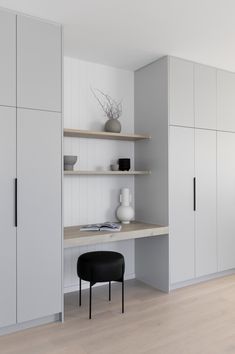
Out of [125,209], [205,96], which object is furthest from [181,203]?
[205,96]

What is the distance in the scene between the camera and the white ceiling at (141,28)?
2.36 metres

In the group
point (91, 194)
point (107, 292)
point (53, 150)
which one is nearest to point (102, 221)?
point (91, 194)

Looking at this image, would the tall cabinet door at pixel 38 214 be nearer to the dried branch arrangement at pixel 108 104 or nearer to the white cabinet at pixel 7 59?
the white cabinet at pixel 7 59

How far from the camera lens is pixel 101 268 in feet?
8.77

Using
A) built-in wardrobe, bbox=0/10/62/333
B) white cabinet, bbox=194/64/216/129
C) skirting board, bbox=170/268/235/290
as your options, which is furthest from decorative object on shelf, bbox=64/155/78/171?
skirting board, bbox=170/268/235/290

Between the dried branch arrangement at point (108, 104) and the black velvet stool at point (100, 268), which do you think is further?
the dried branch arrangement at point (108, 104)

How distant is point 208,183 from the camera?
3621 mm

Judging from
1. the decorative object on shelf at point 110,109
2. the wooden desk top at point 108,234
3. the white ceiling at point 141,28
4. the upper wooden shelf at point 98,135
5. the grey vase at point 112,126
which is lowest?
the wooden desk top at point 108,234

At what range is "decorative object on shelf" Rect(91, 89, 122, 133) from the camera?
336 centimetres

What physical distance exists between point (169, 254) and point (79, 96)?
79.6 inches

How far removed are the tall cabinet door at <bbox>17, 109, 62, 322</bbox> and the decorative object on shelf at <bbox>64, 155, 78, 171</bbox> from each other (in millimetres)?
424

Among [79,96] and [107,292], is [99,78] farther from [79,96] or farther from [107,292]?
[107,292]

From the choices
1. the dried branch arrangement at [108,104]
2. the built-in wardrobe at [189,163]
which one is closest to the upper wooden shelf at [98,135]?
the built-in wardrobe at [189,163]

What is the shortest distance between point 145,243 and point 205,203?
86cm
